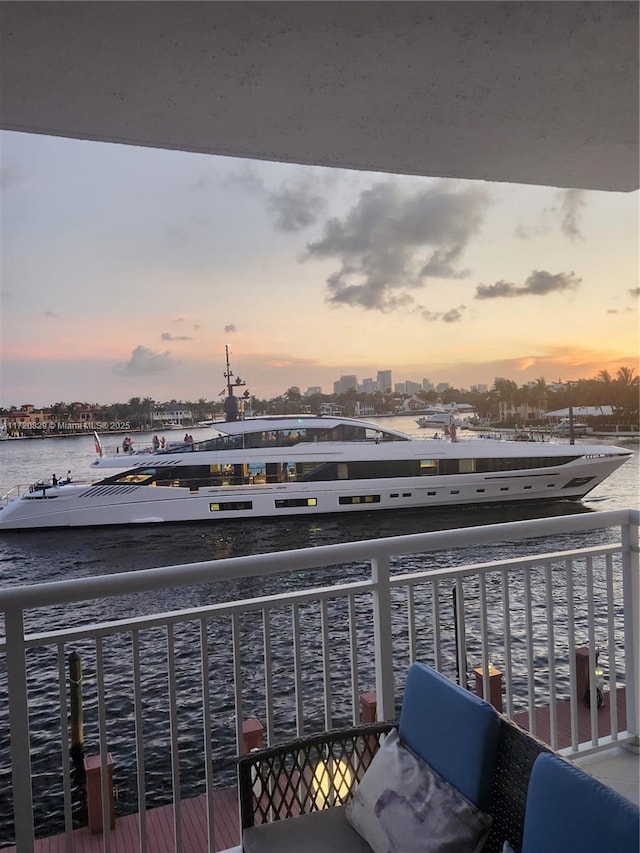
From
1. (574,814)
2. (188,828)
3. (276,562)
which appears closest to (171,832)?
(188,828)

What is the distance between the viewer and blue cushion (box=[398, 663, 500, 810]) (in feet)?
3.13

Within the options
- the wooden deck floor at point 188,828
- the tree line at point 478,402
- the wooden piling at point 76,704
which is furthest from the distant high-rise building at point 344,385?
the wooden deck floor at point 188,828

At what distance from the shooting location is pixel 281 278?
32.6 ft

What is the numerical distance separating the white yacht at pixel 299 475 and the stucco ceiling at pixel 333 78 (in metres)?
8.64

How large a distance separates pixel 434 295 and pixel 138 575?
10410 mm

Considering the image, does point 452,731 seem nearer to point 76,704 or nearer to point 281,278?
point 76,704

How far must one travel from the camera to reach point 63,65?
1200 millimetres

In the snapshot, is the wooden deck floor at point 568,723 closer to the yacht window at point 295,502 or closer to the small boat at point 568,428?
the small boat at point 568,428

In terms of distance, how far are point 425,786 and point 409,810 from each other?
0.14 feet

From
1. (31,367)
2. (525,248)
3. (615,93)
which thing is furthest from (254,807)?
(525,248)

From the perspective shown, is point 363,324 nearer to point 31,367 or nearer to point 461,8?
point 31,367

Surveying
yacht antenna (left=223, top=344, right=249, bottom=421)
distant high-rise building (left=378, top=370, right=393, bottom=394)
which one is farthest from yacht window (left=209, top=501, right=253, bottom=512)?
distant high-rise building (left=378, top=370, right=393, bottom=394)

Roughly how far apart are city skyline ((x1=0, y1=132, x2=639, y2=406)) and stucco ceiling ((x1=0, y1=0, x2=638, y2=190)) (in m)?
6.81

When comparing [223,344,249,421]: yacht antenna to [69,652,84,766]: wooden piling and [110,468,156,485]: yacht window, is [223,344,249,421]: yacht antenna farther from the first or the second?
[69,652,84,766]: wooden piling
